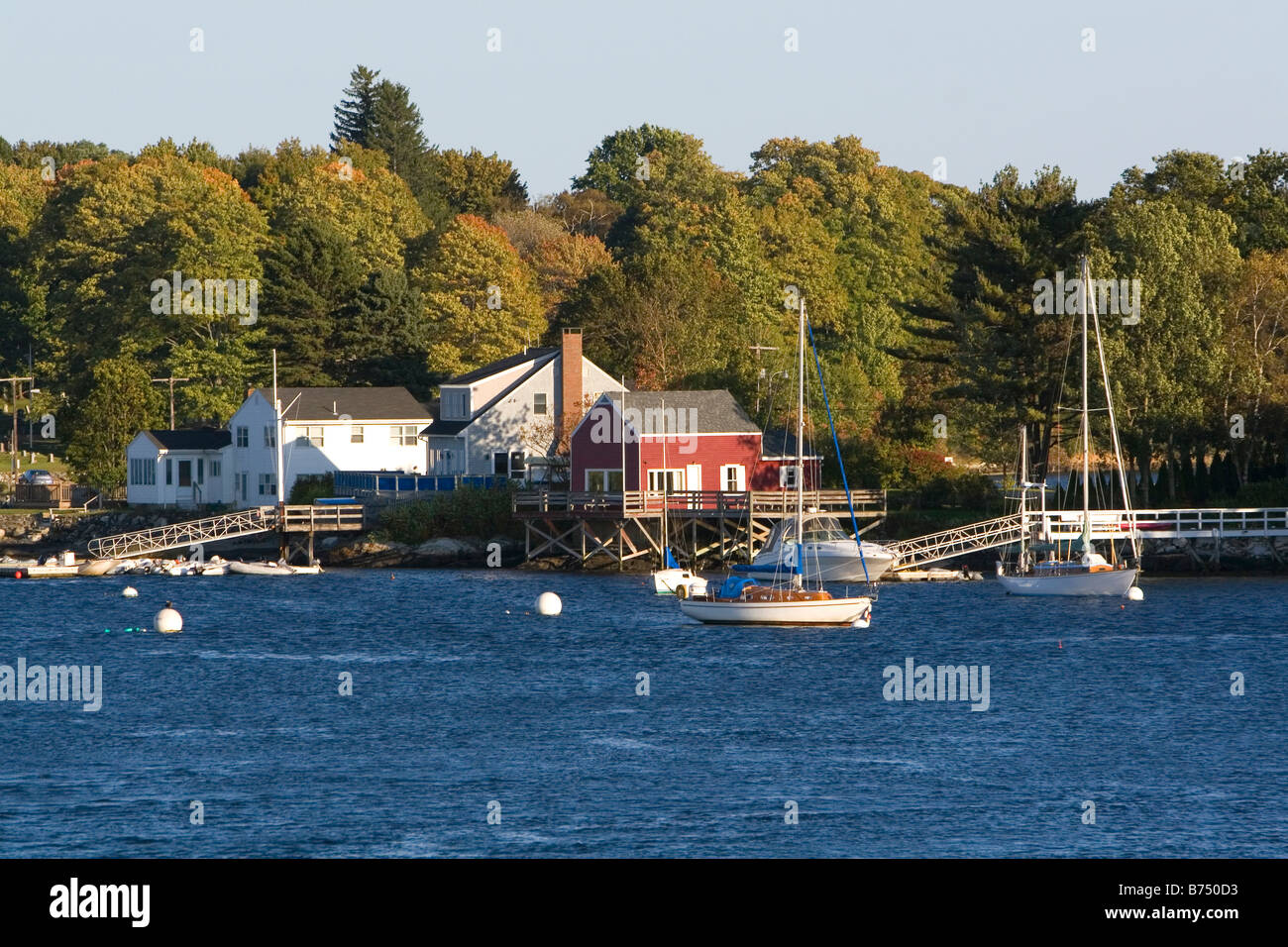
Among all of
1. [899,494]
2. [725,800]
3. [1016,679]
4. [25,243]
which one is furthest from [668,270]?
[725,800]

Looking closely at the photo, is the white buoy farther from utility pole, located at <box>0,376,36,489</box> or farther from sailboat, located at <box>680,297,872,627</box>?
utility pole, located at <box>0,376,36,489</box>

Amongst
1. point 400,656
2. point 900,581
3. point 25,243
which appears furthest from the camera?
point 25,243

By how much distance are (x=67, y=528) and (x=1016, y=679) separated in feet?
187

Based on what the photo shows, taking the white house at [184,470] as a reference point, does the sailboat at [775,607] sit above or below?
below

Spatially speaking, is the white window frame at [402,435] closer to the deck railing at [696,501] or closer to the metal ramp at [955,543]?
the deck railing at [696,501]

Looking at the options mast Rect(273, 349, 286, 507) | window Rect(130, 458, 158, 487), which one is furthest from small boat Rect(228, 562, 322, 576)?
window Rect(130, 458, 158, 487)

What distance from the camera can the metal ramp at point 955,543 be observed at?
66938 mm

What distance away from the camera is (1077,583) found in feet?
199

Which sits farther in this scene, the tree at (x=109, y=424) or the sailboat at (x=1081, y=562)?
the tree at (x=109, y=424)

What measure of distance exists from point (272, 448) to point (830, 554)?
32.2m

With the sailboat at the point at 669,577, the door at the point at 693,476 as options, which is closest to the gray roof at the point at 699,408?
the door at the point at 693,476

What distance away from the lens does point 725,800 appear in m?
28.2

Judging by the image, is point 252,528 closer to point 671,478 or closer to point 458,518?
point 458,518

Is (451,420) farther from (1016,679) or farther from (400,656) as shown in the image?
(1016,679)
